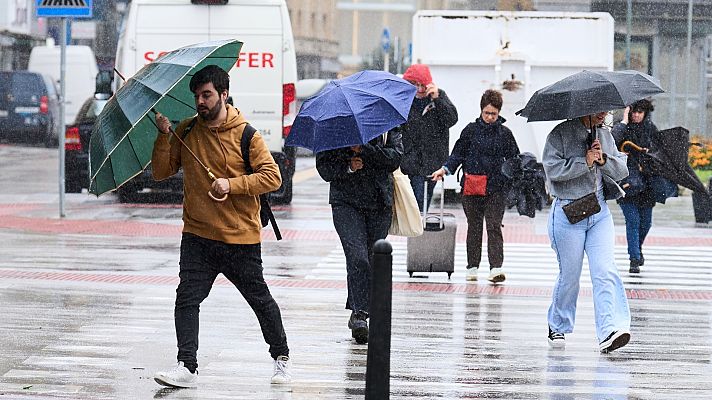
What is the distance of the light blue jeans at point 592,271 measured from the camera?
9750 mm

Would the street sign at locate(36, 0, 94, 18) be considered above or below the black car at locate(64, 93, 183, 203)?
above

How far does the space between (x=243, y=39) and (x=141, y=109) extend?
1327 centimetres

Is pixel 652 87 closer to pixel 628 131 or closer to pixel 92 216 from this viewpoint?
pixel 628 131

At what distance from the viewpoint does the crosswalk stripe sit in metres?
14.0

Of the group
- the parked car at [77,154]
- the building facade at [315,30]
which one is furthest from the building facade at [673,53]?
the building facade at [315,30]

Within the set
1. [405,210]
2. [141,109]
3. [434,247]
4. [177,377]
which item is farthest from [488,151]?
[141,109]

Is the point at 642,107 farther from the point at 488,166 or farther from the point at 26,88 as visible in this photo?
the point at 26,88

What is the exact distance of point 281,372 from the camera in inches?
332

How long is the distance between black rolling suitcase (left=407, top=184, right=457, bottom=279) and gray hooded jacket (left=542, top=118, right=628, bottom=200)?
12.0 ft

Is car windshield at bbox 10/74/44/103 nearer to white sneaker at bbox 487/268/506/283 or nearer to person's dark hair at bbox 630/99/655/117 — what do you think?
person's dark hair at bbox 630/99/655/117

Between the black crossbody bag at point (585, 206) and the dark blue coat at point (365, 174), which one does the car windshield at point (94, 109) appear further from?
the black crossbody bag at point (585, 206)

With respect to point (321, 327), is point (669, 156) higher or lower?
higher

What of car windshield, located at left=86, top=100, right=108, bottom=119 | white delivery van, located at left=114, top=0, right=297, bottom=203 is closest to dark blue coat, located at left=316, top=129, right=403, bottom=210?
white delivery van, located at left=114, top=0, right=297, bottom=203

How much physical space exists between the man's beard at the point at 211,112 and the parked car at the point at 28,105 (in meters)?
33.7
